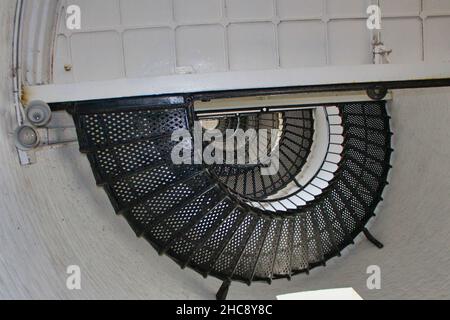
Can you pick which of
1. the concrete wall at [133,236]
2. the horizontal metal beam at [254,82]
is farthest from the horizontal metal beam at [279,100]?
the concrete wall at [133,236]

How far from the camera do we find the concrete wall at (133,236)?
7.67 ft

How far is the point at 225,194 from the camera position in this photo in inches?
116

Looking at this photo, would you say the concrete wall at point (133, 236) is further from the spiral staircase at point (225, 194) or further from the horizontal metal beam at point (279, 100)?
the horizontal metal beam at point (279, 100)

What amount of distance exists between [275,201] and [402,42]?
2.44 metres

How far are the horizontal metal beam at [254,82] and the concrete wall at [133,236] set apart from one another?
353 millimetres

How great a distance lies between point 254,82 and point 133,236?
1286mm

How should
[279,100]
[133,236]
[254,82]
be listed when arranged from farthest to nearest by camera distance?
[279,100] < [133,236] < [254,82]

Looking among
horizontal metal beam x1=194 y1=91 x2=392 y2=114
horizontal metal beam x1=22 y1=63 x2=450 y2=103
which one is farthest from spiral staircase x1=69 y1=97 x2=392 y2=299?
horizontal metal beam x1=194 y1=91 x2=392 y2=114

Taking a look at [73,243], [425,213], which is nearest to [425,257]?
[425,213]

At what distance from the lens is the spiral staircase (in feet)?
8.57

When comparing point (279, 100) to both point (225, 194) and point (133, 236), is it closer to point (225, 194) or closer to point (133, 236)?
point (225, 194)

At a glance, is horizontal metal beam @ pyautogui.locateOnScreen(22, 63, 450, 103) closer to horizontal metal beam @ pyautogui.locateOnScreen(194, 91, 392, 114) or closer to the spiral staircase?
the spiral staircase

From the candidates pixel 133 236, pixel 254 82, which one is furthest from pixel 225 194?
pixel 254 82

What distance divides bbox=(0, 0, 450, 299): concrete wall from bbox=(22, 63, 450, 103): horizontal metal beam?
0.35 m
